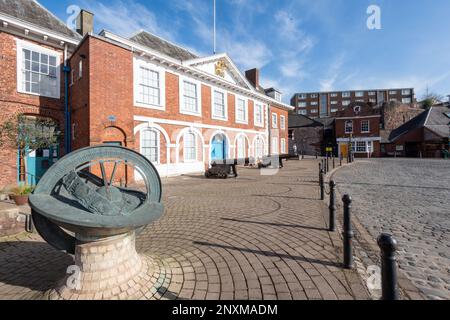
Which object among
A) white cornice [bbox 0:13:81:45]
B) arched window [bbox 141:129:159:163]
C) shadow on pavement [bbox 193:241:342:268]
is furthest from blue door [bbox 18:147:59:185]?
shadow on pavement [bbox 193:241:342:268]

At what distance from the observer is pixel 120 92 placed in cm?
1012

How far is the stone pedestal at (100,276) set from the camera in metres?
2.24

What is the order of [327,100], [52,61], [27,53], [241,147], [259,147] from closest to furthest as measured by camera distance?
[27,53] < [52,61] < [241,147] < [259,147] < [327,100]

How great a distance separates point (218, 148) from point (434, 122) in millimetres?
37534

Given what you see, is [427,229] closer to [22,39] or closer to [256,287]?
[256,287]

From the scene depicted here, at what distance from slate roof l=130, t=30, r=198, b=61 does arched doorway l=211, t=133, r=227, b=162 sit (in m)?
6.46

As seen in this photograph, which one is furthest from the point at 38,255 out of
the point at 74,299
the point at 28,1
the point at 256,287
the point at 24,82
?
the point at 28,1

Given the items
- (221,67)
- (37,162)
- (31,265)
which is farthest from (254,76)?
(31,265)

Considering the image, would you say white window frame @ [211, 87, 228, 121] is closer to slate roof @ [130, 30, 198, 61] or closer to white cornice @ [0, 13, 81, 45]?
slate roof @ [130, 30, 198, 61]

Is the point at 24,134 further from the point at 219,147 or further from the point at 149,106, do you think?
the point at 219,147

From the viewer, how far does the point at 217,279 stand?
2609mm

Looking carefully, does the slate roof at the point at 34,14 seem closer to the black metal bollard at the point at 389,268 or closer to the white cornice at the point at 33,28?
Answer: the white cornice at the point at 33,28

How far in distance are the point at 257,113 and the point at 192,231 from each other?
1938cm
